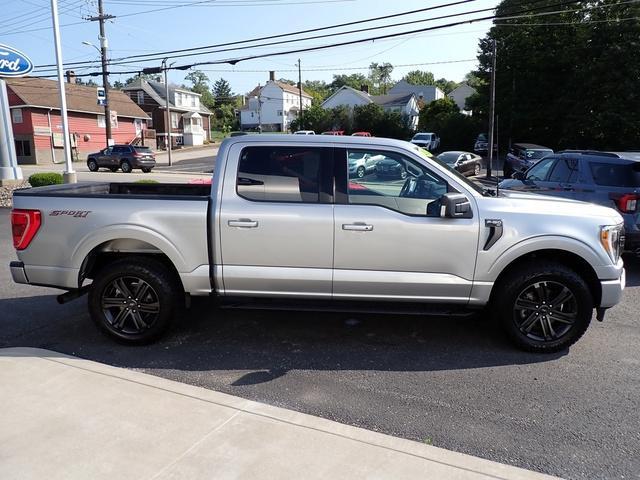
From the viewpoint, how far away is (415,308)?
4598 millimetres

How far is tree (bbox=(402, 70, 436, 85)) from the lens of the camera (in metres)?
131

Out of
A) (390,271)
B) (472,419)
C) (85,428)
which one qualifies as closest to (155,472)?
(85,428)

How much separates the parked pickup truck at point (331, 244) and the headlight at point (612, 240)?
0.04 feet

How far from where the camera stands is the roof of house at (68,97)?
4178 centimetres

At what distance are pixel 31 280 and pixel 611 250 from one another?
5276mm

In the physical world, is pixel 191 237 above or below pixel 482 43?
below

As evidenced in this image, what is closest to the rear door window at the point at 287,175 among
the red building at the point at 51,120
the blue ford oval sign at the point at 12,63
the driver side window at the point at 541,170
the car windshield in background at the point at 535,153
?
the driver side window at the point at 541,170

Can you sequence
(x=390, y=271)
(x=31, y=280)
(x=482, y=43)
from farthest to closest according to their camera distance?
(x=482, y=43) < (x=31, y=280) < (x=390, y=271)

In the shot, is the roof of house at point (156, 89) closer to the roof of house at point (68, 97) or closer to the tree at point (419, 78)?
the roof of house at point (68, 97)

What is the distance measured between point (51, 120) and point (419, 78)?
107547mm

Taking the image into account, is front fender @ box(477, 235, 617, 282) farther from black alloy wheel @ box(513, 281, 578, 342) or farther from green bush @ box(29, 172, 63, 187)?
green bush @ box(29, 172, 63, 187)

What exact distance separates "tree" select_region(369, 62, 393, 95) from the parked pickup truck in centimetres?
12861

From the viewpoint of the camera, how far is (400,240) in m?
4.41

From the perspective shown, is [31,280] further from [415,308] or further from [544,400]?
[544,400]
